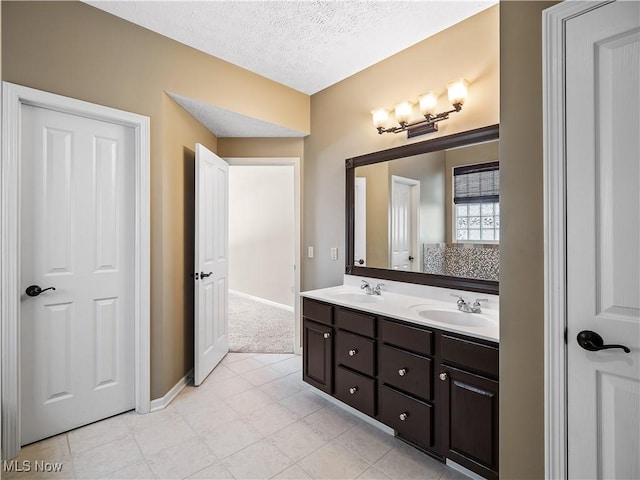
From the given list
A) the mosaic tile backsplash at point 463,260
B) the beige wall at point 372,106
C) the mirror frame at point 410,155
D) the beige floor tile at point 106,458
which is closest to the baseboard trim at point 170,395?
the beige floor tile at point 106,458

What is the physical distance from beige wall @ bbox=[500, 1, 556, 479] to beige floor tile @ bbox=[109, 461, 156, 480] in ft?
5.62

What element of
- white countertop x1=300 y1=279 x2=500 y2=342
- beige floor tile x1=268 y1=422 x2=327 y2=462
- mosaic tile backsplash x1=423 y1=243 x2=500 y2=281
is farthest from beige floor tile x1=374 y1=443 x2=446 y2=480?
mosaic tile backsplash x1=423 y1=243 x2=500 y2=281

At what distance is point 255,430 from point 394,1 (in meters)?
2.83

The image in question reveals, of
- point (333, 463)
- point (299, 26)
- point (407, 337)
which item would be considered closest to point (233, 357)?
point (333, 463)

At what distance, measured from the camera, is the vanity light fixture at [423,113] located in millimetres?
2068

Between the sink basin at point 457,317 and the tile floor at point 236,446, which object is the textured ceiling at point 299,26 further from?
the tile floor at point 236,446

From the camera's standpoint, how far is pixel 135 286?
7.39ft

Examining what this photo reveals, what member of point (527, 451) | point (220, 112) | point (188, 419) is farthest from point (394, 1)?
point (188, 419)

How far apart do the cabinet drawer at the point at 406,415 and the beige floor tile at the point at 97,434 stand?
1.61 m

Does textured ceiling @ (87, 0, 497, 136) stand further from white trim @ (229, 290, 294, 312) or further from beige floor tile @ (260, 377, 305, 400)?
white trim @ (229, 290, 294, 312)

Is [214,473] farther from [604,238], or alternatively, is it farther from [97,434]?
[604,238]

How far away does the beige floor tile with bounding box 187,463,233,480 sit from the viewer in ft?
5.49

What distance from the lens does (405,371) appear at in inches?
73.7

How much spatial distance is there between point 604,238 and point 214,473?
205 cm
